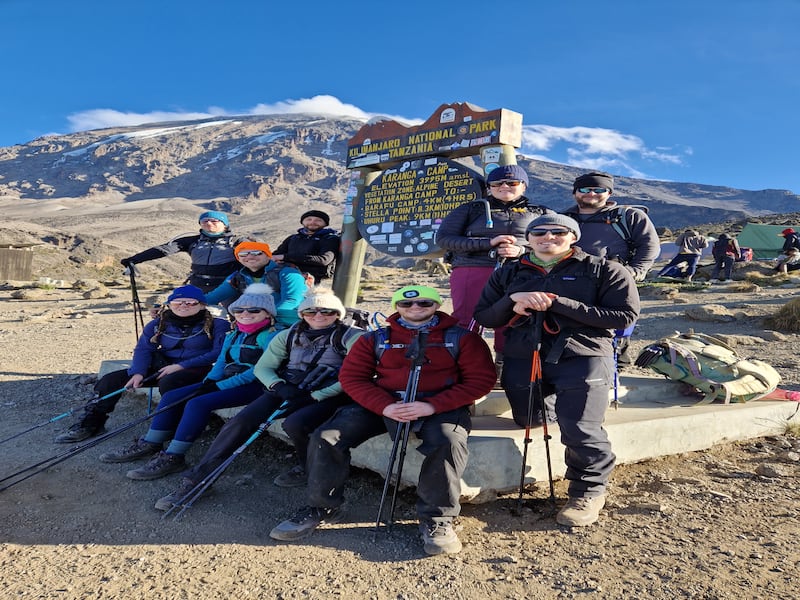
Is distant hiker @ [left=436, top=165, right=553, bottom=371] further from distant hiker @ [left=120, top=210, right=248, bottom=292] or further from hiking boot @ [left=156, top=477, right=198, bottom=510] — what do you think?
distant hiker @ [left=120, top=210, right=248, bottom=292]

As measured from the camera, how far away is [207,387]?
454 cm

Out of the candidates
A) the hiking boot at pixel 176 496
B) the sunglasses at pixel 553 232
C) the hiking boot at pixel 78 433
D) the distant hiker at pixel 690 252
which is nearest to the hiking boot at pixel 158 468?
the hiking boot at pixel 176 496

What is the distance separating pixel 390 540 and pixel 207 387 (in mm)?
2096

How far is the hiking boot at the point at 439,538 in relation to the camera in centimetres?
299

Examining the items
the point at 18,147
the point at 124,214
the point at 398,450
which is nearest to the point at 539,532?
the point at 398,450

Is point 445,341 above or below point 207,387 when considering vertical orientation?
above

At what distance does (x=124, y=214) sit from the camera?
83.6 m

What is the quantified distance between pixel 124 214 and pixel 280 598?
91228mm

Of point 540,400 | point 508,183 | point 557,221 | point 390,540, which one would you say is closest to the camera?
point 390,540

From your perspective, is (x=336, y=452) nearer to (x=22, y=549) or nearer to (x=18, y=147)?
(x=22, y=549)

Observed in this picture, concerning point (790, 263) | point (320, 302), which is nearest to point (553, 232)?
point (320, 302)

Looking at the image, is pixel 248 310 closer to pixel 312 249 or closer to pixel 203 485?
pixel 203 485

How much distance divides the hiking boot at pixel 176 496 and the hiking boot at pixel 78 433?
67.5 inches

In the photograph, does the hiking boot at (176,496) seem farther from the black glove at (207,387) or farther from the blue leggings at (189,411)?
the black glove at (207,387)
